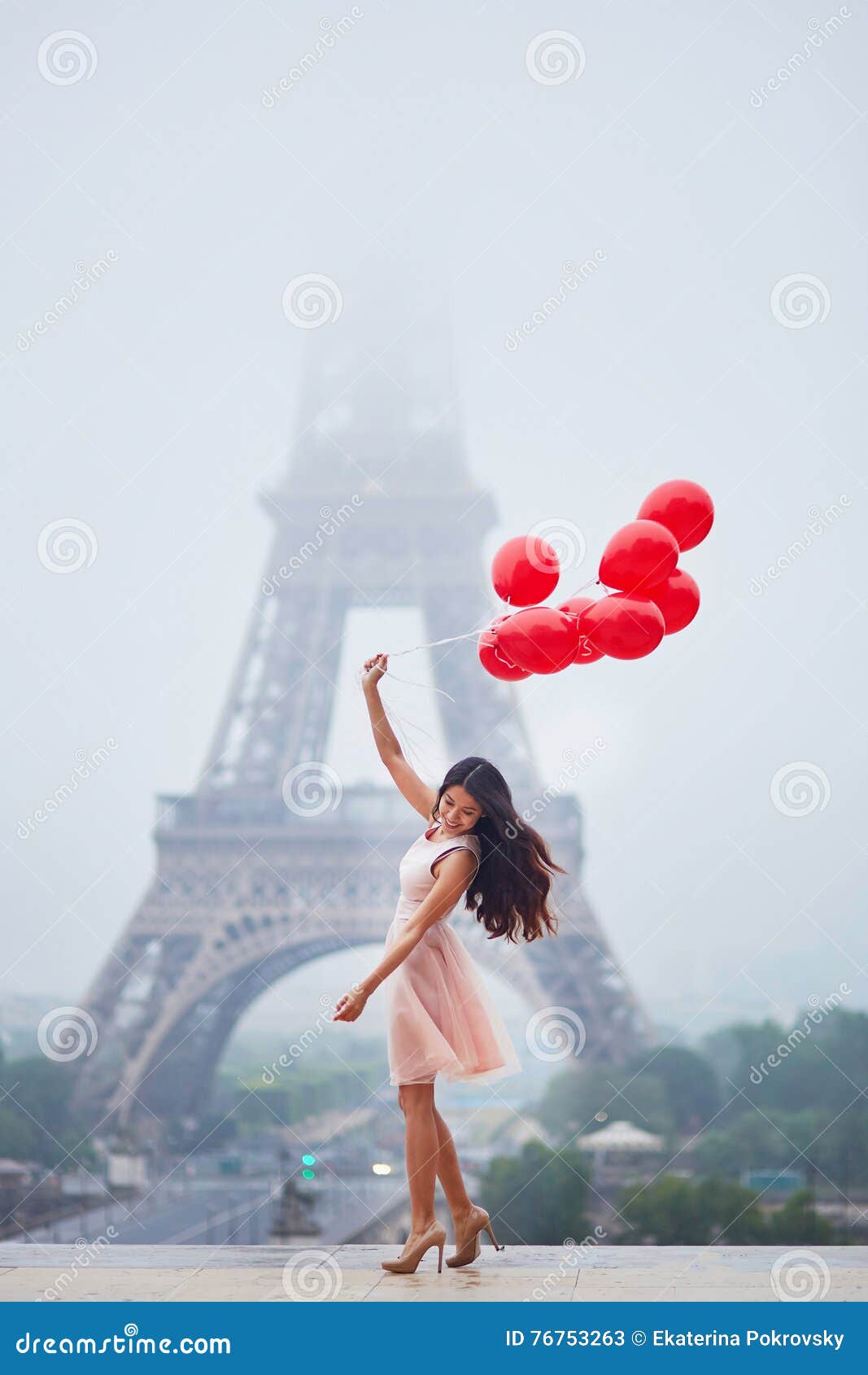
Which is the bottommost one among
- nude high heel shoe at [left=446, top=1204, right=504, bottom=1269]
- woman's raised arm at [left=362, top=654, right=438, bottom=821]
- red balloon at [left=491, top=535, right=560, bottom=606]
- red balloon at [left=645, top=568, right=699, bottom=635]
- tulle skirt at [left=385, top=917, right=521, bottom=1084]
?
nude high heel shoe at [left=446, top=1204, right=504, bottom=1269]

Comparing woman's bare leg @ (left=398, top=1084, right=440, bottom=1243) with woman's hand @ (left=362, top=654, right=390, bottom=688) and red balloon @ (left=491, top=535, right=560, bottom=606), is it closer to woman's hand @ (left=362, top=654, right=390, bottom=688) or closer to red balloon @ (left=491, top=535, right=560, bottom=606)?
woman's hand @ (left=362, top=654, right=390, bottom=688)

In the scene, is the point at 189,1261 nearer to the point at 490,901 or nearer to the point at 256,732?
the point at 490,901

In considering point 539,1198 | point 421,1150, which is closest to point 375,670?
A: point 421,1150

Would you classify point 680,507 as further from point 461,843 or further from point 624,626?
point 461,843

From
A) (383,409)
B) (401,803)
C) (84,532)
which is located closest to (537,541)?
(84,532)

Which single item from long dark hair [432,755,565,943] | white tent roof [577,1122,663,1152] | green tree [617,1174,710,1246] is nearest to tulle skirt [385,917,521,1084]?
long dark hair [432,755,565,943]
